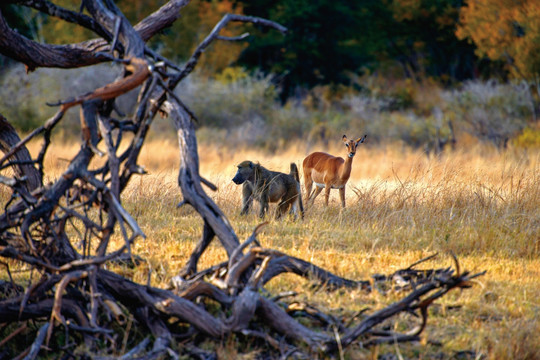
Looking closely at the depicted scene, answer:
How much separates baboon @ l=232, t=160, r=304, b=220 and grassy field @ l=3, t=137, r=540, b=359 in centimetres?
29

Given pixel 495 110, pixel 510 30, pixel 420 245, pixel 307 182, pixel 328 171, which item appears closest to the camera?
pixel 420 245

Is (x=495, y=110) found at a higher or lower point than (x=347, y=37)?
lower

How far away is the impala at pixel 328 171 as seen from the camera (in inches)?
414

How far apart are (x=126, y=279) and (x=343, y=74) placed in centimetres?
2902

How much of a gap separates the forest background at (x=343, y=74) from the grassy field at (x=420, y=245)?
9.96m

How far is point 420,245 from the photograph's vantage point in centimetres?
704

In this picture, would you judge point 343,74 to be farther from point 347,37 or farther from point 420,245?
point 420,245

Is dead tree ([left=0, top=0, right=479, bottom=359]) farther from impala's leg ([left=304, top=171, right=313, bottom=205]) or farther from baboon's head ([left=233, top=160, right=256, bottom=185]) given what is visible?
impala's leg ([left=304, top=171, right=313, bottom=205])

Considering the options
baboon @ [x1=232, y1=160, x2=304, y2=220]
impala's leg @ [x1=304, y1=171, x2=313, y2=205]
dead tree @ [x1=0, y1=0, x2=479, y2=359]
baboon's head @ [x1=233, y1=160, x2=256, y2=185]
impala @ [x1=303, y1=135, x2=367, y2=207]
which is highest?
dead tree @ [x1=0, y1=0, x2=479, y2=359]

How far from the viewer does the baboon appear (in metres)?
8.68

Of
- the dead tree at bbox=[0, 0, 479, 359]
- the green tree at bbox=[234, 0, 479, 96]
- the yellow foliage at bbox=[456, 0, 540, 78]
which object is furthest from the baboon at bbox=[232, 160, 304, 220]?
the green tree at bbox=[234, 0, 479, 96]

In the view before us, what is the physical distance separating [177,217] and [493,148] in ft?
49.3

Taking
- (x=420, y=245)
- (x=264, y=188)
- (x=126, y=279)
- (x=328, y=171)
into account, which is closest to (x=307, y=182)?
(x=328, y=171)

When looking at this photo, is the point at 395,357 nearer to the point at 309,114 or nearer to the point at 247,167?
the point at 247,167
